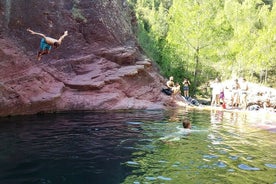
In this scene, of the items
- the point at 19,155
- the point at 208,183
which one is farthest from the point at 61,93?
the point at 208,183

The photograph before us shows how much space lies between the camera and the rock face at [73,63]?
2056cm

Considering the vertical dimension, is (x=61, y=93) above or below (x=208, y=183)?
above

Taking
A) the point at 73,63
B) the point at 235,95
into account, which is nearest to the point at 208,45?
the point at 235,95

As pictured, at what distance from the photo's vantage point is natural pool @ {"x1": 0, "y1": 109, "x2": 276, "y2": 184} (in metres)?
9.27

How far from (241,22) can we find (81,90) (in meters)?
38.1

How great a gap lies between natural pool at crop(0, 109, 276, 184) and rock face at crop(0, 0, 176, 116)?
2.37m

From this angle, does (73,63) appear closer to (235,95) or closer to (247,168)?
(235,95)

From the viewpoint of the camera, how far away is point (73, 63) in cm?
2452

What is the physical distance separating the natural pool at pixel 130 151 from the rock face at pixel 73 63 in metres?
2.37

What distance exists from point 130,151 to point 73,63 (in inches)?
534

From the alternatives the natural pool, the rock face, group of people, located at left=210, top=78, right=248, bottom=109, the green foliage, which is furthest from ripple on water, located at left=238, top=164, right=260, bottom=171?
the green foliage

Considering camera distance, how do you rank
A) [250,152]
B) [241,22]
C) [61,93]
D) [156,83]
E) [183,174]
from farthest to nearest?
[241,22], [156,83], [61,93], [250,152], [183,174]

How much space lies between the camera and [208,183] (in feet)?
28.9

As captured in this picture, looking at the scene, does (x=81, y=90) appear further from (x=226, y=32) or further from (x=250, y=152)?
(x=226, y=32)
